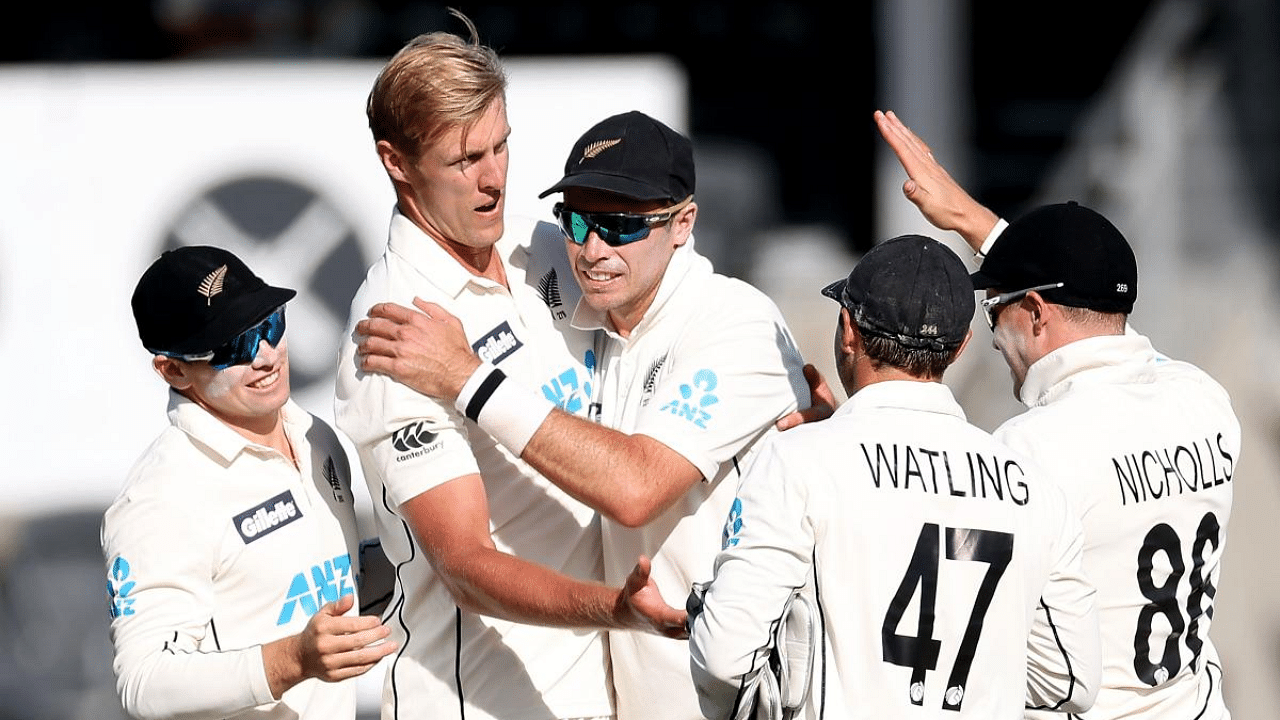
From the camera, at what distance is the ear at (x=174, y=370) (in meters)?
3.26

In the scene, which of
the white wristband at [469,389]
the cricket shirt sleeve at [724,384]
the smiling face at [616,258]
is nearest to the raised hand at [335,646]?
the white wristband at [469,389]

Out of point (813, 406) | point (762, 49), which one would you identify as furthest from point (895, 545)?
point (762, 49)

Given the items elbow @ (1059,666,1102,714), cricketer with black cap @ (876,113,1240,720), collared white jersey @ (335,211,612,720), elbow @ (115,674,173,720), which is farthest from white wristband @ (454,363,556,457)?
elbow @ (1059,666,1102,714)

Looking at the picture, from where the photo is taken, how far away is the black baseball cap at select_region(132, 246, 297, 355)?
126 inches

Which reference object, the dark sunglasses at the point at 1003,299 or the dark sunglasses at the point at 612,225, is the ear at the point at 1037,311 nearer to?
the dark sunglasses at the point at 1003,299

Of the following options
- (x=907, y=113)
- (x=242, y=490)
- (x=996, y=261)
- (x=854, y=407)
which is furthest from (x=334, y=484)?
(x=907, y=113)

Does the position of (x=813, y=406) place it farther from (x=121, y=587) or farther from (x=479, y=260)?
(x=121, y=587)

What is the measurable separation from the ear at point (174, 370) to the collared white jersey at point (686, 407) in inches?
29.8

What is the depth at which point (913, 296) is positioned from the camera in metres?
2.90

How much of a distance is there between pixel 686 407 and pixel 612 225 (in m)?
0.38

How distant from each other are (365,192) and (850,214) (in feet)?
16.0

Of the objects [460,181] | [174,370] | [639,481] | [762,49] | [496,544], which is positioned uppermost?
[460,181]

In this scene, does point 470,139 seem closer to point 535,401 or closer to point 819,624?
point 535,401

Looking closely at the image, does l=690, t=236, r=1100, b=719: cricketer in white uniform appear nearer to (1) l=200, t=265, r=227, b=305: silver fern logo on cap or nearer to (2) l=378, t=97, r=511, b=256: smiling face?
(2) l=378, t=97, r=511, b=256: smiling face
